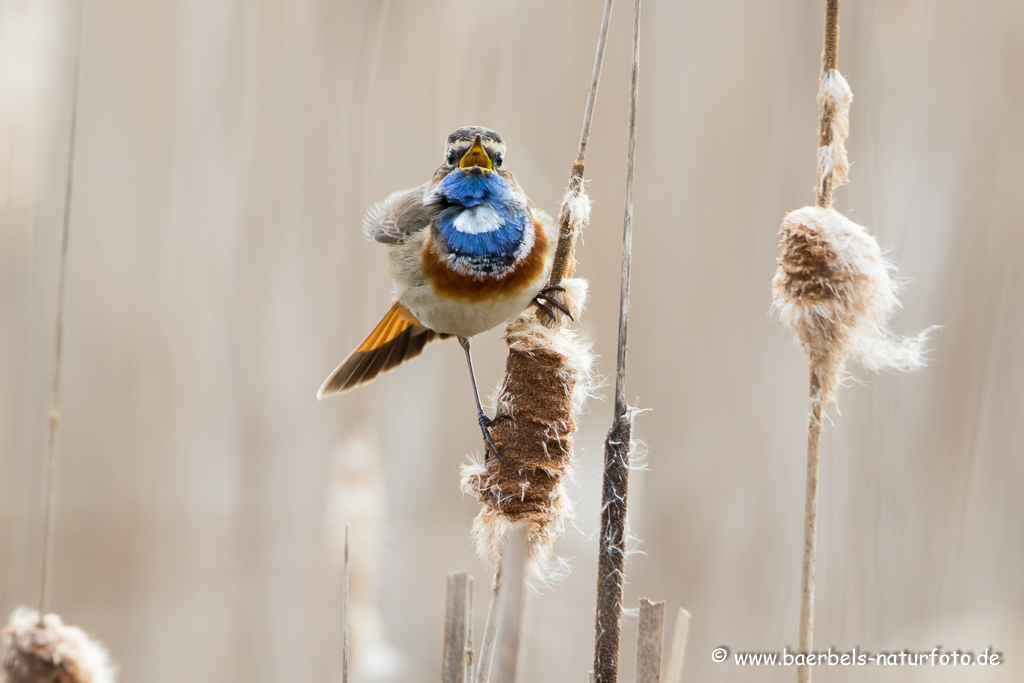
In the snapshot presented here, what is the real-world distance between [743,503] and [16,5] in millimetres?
3196

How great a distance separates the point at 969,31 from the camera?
2.98 metres

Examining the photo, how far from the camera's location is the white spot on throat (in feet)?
7.03

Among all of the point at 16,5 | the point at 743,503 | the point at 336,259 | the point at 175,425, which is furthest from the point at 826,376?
the point at 16,5

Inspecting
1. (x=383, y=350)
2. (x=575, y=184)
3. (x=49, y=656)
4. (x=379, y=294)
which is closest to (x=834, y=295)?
(x=575, y=184)

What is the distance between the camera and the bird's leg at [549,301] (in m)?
2.03

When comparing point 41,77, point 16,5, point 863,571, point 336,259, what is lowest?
point 863,571

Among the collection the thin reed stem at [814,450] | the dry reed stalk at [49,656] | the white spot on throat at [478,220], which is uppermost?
the white spot on throat at [478,220]

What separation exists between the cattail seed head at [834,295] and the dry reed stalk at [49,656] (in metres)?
1.49

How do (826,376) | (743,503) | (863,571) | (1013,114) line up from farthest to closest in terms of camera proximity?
(743,503)
(1013,114)
(863,571)
(826,376)

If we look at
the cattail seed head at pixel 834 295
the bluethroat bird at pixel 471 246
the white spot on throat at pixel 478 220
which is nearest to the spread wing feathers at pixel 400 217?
the bluethroat bird at pixel 471 246

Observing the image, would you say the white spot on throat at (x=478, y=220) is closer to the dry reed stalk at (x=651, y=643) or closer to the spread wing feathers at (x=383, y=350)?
the spread wing feathers at (x=383, y=350)

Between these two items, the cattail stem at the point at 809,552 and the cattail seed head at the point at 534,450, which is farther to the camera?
the cattail seed head at the point at 534,450

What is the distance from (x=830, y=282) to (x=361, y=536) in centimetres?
176

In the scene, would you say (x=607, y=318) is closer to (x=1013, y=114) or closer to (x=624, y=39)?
(x=624, y=39)
